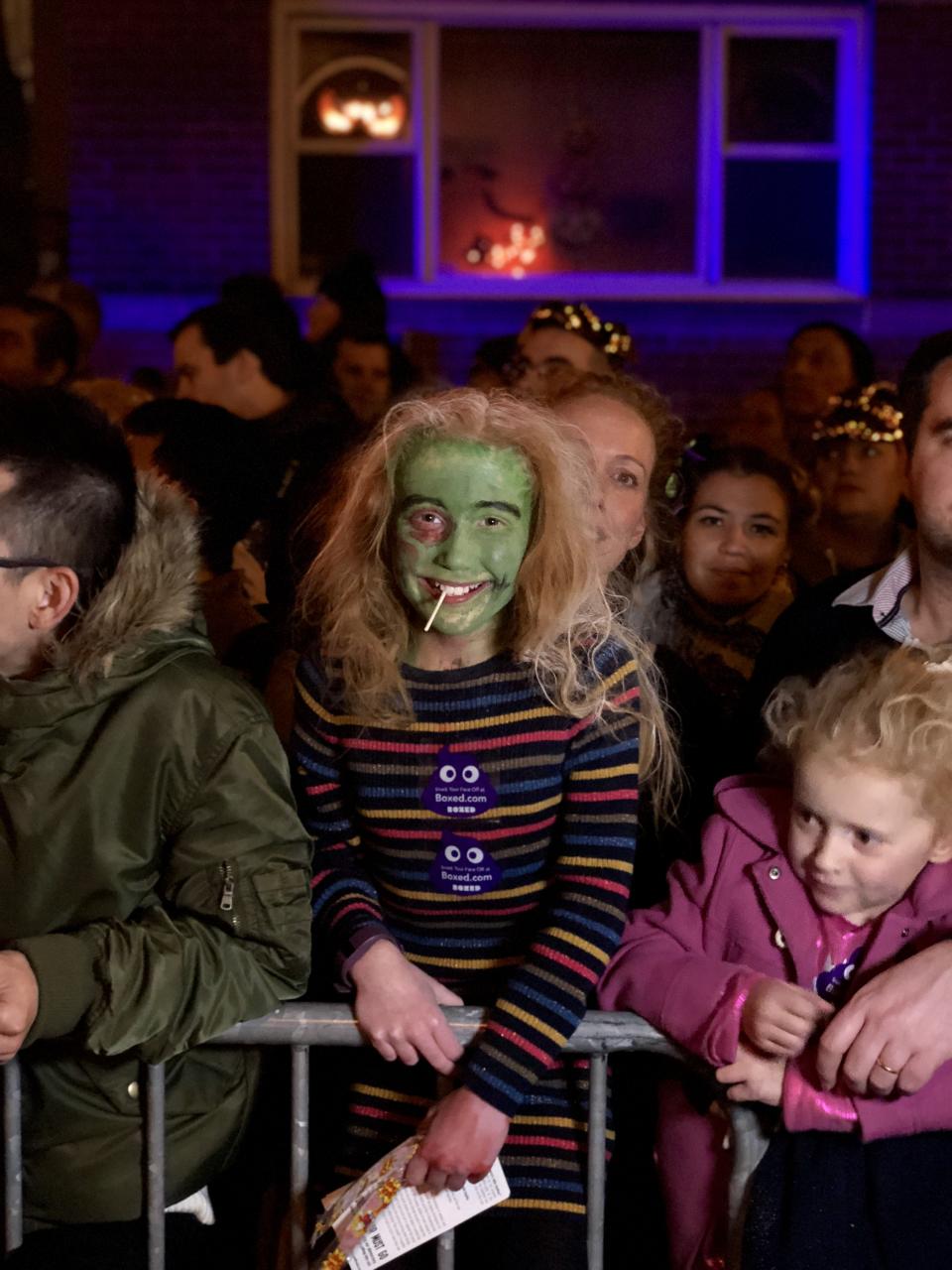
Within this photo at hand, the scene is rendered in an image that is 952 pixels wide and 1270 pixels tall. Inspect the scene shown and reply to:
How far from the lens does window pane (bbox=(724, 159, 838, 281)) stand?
34.5 ft

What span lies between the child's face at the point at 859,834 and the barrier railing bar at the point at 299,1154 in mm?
812

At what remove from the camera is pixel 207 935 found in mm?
2273

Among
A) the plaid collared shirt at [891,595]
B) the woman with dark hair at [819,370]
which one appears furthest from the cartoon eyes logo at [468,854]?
the woman with dark hair at [819,370]

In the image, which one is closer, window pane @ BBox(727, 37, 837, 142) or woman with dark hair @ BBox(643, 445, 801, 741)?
woman with dark hair @ BBox(643, 445, 801, 741)

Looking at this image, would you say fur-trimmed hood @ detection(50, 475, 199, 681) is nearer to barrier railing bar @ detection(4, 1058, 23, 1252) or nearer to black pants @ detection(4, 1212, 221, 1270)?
barrier railing bar @ detection(4, 1058, 23, 1252)

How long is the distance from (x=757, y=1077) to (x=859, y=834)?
15.1 inches

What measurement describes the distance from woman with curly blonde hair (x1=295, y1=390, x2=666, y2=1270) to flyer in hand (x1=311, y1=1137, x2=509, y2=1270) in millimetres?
99

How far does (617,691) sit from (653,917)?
36 cm

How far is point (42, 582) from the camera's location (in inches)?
92.4

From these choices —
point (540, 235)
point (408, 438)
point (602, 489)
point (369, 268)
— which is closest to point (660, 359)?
point (540, 235)

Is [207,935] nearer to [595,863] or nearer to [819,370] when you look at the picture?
[595,863]

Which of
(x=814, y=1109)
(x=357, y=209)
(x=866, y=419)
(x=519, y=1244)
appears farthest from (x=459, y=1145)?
(x=357, y=209)

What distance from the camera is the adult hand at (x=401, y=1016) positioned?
232cm

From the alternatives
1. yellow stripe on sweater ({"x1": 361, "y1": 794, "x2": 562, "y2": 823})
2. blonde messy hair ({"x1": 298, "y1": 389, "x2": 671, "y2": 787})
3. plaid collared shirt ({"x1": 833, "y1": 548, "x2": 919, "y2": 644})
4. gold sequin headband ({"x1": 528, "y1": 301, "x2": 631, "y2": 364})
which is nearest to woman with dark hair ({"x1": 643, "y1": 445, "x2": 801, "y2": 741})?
plaid collared shirt ({"x1": 833, "y1": 548, "x2": 919, "y2": 644})
